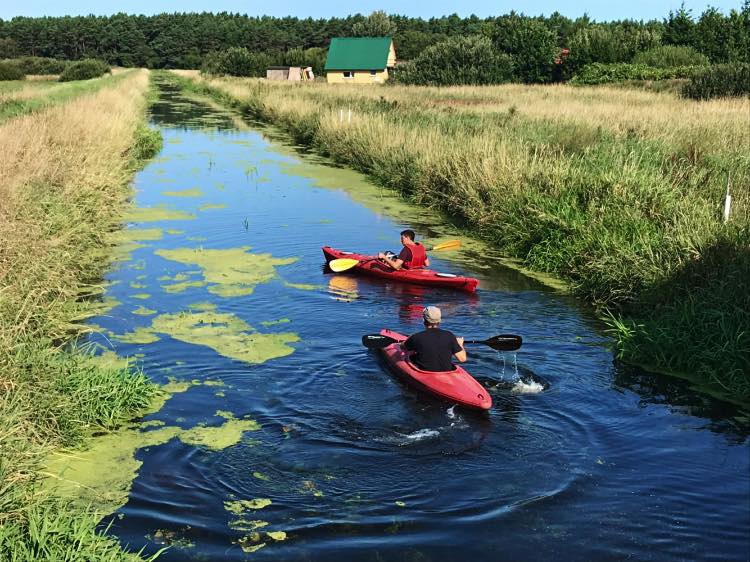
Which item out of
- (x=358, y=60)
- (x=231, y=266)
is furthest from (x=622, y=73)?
(x=231, y=266)

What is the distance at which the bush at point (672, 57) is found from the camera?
41.8m

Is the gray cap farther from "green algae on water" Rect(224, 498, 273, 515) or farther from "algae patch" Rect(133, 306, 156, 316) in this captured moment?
"algae patch" Rect(133, 306, 156, 316)

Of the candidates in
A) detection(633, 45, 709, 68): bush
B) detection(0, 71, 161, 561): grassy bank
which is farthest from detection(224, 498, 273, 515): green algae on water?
detection(633, 45, 709, 68): bush

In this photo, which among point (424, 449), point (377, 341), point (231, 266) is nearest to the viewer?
point (424, 449)

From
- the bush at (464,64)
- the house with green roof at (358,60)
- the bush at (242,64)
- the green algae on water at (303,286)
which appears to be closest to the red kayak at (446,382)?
the green algae on water at (303,286)

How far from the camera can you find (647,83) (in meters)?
→ 36.3

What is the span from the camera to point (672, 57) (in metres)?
42.4

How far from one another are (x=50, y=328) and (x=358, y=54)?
65.9 metres

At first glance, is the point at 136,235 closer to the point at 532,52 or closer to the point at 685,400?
the point at 685,400

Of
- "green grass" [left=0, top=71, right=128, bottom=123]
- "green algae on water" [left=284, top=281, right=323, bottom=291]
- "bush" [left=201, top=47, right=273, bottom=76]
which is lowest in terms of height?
"green algae on water" [left=284, top=281, right=323, bottom=291]

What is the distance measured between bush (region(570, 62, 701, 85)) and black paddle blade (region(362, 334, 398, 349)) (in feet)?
112

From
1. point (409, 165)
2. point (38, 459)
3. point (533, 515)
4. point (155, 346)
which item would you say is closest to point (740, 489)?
point (533, 515)

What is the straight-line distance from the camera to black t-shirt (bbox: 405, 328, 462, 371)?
724cm

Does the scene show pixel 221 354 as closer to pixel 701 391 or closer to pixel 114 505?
pixel 114 505
